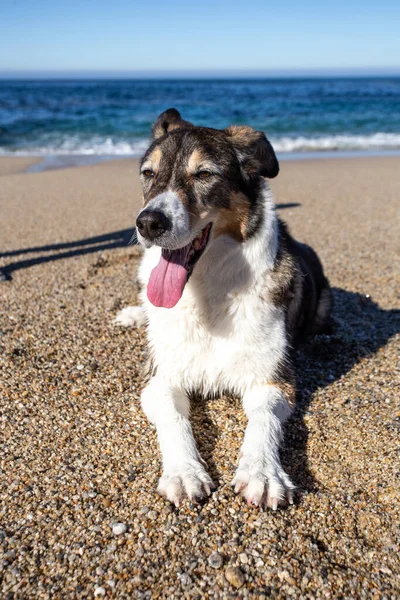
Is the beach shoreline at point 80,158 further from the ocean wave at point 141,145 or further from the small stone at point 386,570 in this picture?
the small stone at point 386,570

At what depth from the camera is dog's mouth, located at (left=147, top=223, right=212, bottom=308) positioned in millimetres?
3359

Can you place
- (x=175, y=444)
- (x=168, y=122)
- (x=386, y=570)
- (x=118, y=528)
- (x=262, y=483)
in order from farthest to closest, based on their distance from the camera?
(x=168, y=122), (x=175, y=444), (x=262, y=483), (x=118, y=528), (x=386, y=570)

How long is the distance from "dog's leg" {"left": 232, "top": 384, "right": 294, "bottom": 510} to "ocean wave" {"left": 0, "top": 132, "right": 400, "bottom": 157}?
19.4 m

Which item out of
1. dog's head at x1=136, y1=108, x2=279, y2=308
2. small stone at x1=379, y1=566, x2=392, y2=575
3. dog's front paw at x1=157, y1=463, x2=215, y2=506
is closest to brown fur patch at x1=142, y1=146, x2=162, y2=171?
dog's head at x1=136, y1=108, x2=279, y2=308

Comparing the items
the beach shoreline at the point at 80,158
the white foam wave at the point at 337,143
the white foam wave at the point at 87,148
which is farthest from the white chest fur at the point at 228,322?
the white foam wave at the point at 337,143

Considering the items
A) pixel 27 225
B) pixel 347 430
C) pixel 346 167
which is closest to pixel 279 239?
pixel 347 430

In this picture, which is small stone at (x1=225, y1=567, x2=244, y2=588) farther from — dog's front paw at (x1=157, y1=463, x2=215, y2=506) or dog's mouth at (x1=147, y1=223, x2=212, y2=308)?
dog's mouth at (x1=147, y1=223, x2=212, y2=308)

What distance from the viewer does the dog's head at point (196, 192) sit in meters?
3.15

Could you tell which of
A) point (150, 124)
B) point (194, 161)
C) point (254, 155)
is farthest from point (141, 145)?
point (194, 161)

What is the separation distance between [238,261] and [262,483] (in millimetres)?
1456

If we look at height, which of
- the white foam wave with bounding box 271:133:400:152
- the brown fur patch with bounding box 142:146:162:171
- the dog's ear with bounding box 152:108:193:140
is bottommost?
the white foam wave with bounding box 271:133:400:152

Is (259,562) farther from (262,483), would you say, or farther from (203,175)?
(203,175)

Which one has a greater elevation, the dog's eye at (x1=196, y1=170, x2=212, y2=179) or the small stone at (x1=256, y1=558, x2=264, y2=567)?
the dog's eye at (x1=196, y1=170, x2=212, y2=179)

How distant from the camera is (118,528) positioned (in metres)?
2.68
